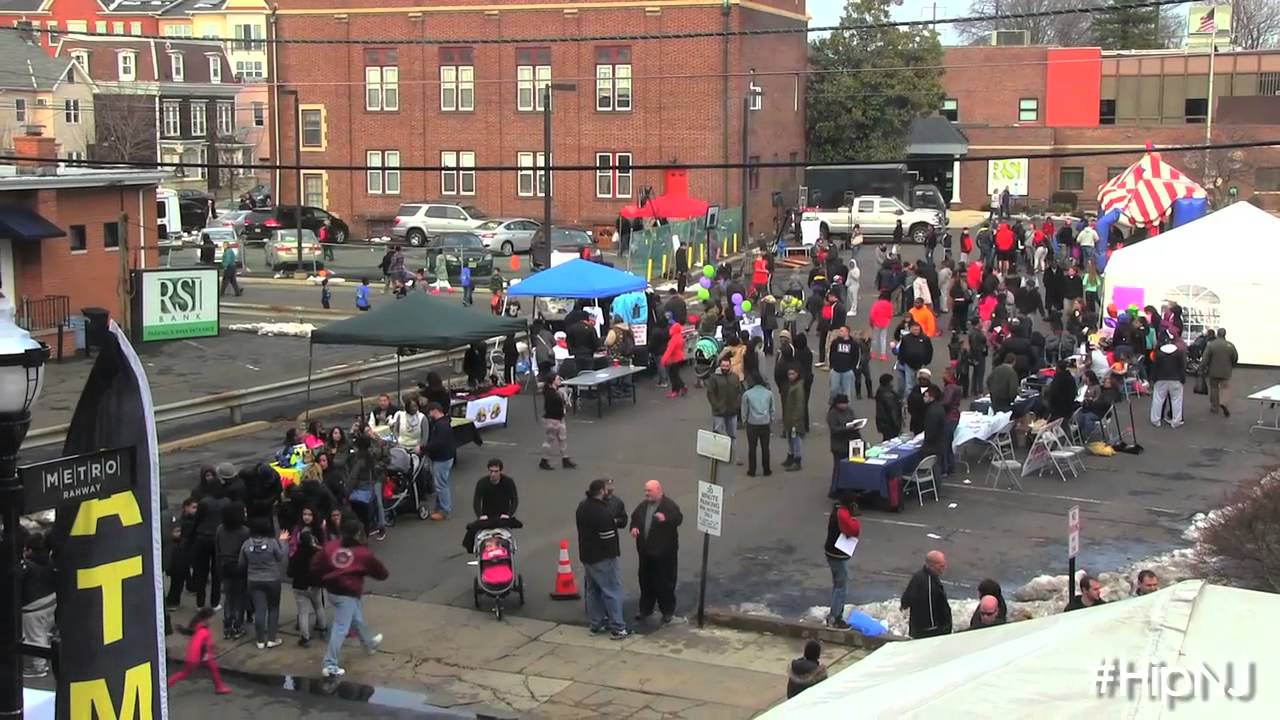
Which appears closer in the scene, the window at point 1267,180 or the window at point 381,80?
the window at point 381,80

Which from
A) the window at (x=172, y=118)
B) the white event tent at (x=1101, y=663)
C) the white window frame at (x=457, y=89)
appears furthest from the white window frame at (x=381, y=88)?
the white event tent at (x=1101, y=663)

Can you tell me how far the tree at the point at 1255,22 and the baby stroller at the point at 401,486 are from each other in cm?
10772

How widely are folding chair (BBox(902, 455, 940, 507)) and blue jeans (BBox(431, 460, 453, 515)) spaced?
571 centimetres

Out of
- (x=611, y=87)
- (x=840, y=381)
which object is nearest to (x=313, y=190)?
(x=611, y=87)


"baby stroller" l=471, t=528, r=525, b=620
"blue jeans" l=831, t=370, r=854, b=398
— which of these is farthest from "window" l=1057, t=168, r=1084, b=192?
"baby stroller" l=471, t=528, r=525, b=620

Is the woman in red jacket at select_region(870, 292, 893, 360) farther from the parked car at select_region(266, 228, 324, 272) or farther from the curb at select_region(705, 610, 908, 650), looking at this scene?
the parked car at select_region(266, 228, 324, 272)

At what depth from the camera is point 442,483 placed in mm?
17969

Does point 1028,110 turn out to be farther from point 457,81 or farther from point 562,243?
point 562,243

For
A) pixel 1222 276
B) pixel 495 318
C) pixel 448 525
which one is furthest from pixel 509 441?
pixel 1222 276

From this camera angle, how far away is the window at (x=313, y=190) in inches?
2308

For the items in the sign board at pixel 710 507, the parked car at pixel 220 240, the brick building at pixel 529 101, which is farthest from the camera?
the brick building at pixel 529 101

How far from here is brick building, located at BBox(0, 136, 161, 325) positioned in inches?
1219

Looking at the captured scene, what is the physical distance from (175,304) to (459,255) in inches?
476

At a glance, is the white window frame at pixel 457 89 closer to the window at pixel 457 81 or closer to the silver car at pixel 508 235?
the window at pixel 457 81
